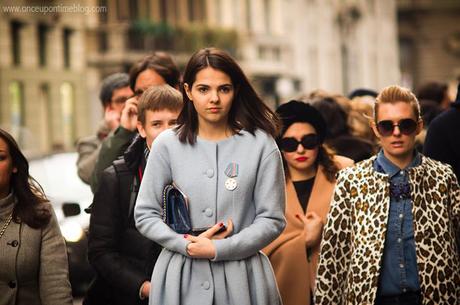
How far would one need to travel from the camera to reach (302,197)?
731cm

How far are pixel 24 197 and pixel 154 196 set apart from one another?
79 centimetres

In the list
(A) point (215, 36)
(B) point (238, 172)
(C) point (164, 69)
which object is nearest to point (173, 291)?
(B) point (238, 172)

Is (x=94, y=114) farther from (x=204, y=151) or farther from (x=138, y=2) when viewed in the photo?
(x=204, y=151)

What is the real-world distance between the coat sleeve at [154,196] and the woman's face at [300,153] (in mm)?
1919

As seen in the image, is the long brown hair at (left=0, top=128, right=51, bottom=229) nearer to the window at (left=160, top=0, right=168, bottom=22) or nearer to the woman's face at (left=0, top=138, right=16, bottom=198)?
the woman's face at (left=0, top=138, right=16, bottom=198)

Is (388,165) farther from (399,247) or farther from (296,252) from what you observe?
(296,252)

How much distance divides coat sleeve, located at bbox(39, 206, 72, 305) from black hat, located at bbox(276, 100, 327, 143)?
202cm

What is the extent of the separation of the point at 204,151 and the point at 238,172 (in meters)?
0.19

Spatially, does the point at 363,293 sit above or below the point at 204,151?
below

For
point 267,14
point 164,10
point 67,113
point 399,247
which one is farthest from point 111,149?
point 267,14

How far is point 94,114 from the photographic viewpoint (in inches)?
1553

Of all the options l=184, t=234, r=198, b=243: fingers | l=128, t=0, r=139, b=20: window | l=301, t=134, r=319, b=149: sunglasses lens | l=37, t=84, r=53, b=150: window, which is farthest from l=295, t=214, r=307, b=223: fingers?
l=128, t=0, r=139, b=20: window

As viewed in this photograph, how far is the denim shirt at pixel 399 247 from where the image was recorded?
602 centimetres

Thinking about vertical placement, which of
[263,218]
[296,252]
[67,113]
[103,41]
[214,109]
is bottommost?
[67,113]
